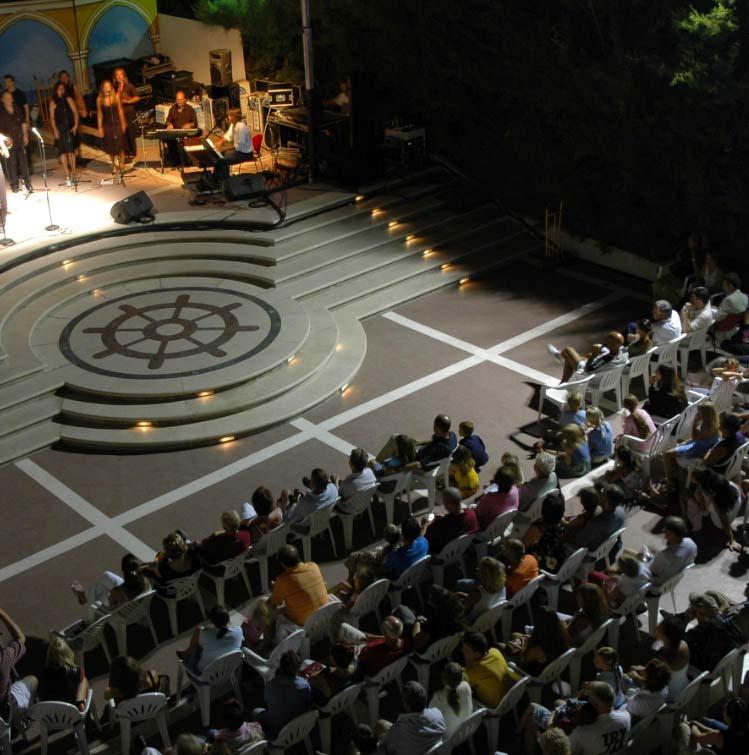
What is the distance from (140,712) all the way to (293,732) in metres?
1.19

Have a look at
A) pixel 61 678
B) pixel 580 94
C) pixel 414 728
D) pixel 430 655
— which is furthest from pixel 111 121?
pixel 414 728

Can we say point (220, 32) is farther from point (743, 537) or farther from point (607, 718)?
point (607, 718)

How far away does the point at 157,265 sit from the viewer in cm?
1656

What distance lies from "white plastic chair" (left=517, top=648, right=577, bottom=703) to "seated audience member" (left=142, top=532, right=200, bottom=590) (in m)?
3.13

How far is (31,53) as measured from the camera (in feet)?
70.3

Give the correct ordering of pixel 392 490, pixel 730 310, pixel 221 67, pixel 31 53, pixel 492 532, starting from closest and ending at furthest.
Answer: pixel 492 532
pixel 392 490
pixel 730 310
pixel 31 53
pixel 221 67

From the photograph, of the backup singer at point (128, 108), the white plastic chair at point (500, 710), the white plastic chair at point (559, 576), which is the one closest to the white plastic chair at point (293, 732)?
the white plastic chair at point (500, 710)

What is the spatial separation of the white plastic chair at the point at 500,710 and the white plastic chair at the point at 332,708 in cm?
98

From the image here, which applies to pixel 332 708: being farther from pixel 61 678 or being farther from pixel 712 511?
pixel 712 511

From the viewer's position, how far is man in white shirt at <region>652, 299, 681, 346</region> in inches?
525

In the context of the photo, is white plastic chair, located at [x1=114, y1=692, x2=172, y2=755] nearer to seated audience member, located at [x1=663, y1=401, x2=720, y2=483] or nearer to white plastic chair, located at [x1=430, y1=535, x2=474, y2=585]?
white plastic chair, located at [x1=430, y1=535, x2=474, y2=585]

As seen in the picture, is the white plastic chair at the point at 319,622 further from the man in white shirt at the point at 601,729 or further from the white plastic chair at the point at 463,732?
the man in white shirt at the point at 601,729

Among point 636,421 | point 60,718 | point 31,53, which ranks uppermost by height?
point 31,53

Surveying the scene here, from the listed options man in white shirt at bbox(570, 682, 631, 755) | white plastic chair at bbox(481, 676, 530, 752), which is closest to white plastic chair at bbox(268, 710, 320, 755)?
white plastic chair at bbox(481, 676, 530, 752)
